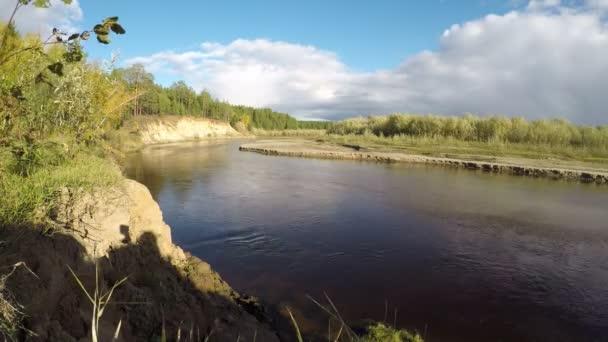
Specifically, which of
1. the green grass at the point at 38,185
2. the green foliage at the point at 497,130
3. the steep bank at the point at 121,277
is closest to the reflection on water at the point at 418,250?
the steep bank at the point at 121,277

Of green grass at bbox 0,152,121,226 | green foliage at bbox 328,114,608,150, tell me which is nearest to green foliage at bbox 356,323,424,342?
green grass at bbox 0,152,121,226

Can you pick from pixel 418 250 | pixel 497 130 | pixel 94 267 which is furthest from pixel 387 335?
pixel 497 130

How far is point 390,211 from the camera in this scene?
1415cm

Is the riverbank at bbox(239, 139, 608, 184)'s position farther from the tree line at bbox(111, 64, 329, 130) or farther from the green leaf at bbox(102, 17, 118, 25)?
the tree line at bbox(111, 64, 329, 130)

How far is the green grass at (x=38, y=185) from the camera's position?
394 centimetres

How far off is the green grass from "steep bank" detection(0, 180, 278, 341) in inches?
6.3

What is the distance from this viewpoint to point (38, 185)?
450 cm

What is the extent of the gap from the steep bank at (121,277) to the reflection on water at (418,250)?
146cm

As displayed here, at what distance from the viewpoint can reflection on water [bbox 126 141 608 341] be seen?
6.61 m

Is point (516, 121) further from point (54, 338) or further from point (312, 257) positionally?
point (54, 338)

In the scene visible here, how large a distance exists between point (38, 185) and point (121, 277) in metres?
1.63

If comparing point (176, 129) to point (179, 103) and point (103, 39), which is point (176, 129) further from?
point (103, 39)

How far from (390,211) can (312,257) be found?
6151mm

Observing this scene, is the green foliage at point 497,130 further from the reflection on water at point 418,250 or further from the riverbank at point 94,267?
the riverbank at point 94,267
